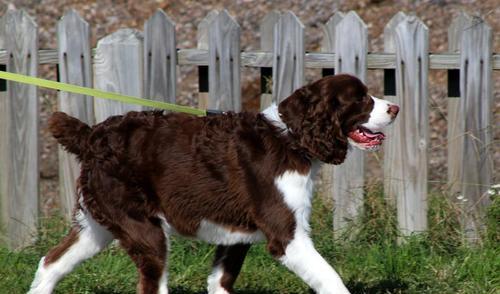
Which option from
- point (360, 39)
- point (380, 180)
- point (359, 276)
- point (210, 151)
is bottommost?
point (359, 276)

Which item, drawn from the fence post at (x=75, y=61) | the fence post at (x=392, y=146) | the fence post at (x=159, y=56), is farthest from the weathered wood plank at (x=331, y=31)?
the fence post at (x=75, y=61)

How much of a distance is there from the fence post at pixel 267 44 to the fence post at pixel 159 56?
0.58 m

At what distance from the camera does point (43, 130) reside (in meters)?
9.45

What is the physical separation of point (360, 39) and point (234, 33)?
2.61 feet

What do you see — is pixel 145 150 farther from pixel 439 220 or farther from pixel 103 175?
pixel 439 220

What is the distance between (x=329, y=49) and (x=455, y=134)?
0.98 m

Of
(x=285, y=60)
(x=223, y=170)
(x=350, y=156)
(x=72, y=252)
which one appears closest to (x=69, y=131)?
(x=72, y=252)

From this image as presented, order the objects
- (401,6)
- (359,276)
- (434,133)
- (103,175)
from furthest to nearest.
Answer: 1. (401,6)
2. (434,133)
3. (359,276)
4. (103,175)

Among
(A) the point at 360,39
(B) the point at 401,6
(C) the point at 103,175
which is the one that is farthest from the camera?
(B) the point at 401,6

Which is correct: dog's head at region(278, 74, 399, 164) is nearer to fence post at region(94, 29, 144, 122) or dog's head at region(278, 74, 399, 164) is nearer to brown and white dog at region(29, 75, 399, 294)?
brown and white dog at region(29, 75, 399, 294)

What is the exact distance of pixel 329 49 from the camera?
21.2ft

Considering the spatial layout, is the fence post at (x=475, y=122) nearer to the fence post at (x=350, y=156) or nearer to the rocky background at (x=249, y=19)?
the fence post at (x=350, y=156)

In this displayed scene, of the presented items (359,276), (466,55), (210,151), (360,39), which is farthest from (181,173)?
(466,55)

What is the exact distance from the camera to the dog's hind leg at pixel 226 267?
17.5 ft
